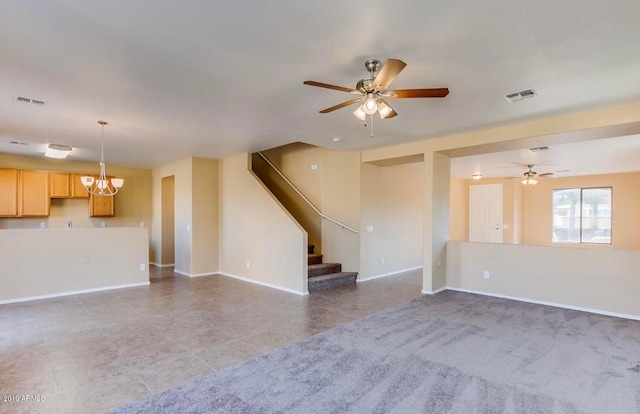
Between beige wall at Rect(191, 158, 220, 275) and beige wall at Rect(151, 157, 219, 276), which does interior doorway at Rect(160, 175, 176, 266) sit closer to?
beige wall at Rect(151, 157, 219, 276)

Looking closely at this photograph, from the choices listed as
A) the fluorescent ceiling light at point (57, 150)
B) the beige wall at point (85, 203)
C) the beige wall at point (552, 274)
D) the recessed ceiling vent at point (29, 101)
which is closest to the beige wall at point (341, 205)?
the beige wall at point (552, 274)

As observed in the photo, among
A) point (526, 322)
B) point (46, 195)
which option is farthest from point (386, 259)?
point (46, 195)

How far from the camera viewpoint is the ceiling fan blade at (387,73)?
224cm

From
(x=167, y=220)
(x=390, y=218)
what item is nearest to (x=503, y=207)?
(x=390, y=218)

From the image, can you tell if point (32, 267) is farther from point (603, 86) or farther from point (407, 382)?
point (603, 86)

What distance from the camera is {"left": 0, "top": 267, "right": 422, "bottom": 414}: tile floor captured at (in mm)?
2529

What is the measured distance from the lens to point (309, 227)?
7.05 metres

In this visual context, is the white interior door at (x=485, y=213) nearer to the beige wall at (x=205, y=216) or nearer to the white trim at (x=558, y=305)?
the white trim at (x=558, y=305)

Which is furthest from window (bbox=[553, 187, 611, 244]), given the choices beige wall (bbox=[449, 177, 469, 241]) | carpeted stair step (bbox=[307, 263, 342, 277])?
carpeted stair step (bbox=[307, 263, 342, 277])

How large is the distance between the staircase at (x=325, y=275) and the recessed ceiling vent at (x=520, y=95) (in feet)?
12.9

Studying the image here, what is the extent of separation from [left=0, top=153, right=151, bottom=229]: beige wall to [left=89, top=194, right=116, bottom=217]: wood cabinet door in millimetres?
182

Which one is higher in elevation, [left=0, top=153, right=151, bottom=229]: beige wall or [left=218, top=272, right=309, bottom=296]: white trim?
[left=0, top=153, right=151, bottom=229]: beige wall

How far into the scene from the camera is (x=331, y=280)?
19.4 feet

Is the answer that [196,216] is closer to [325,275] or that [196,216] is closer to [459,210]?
[325,275]
